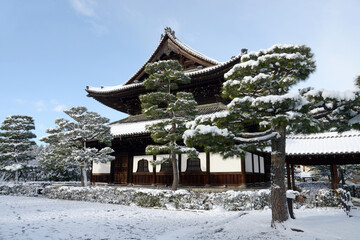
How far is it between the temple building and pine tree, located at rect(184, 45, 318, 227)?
538cm

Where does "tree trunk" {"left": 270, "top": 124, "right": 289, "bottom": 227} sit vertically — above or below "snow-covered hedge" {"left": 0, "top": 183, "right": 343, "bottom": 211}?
above

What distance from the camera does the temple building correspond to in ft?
43.6

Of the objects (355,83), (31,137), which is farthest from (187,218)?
(31,137)

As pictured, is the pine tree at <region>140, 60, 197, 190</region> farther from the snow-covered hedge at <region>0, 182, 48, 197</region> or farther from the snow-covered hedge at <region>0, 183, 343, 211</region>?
Result: the snow-covered hedge at <region>0, 182, 48, 197</region>

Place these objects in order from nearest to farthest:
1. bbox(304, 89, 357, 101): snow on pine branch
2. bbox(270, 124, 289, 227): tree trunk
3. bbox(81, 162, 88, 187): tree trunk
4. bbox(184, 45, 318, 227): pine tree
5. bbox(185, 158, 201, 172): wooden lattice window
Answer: bbox(304, 89, 357, 101): snow on pine branch, bbox(184, 45, 318, 227): pine tree, bbox(270, 124, 289, 227): tree trunk, bbox(185, 158, 201, 172): wooden lattice window, bbox(81, 162, 88, 187): tree trunk

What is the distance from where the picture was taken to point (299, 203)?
35.6 feet

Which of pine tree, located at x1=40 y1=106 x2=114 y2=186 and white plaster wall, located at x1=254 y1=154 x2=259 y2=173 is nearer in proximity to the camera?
pine tree, located at x1=40 y1=106 x2=114 y2=186

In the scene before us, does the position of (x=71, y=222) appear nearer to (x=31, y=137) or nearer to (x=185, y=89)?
(x=185, y=89)

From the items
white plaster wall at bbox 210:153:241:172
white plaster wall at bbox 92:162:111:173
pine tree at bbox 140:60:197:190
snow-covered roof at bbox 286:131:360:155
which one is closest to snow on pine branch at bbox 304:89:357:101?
pine tree at bbox 140:60:197:190

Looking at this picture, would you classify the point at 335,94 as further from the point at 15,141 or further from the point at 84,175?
the point at 15,141

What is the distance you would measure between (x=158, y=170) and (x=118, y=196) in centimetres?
349

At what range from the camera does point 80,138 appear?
14828 mm

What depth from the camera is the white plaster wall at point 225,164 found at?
1294 centimetres

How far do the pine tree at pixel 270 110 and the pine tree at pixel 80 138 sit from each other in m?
9.22
